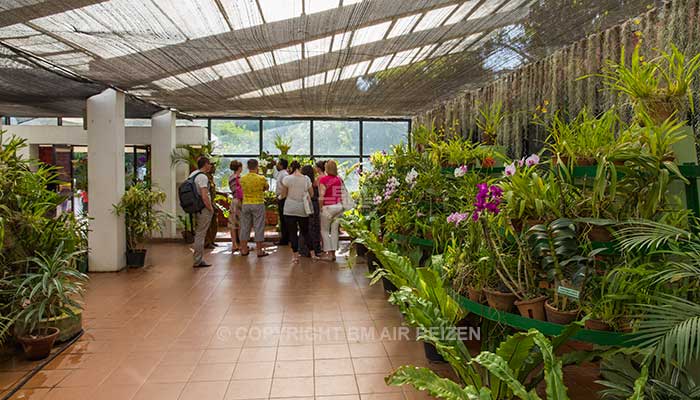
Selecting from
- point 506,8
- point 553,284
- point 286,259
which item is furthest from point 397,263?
point 286,259

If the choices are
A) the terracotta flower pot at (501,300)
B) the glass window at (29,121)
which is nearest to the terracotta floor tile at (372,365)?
the terracotta flower pot at (501,300)

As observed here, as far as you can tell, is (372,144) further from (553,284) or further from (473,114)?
(553,284)

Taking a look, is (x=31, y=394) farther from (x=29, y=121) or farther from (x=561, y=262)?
(x=29, y=121)

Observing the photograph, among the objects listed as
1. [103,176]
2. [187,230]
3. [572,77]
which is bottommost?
[187,230]

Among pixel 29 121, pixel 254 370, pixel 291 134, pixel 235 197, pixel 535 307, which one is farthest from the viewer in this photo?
pixel 291 134

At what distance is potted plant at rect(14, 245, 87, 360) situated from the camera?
3.56 meters

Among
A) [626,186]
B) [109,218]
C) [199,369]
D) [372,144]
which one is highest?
[372,144]

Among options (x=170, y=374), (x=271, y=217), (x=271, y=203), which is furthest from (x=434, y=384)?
(x=271, y=217)

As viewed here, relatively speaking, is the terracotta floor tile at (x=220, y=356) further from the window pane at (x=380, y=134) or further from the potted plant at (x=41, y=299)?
the window pane at (x=380, y=134)

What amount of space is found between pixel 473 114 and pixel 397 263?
490cm

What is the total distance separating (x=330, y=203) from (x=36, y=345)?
4.32 m

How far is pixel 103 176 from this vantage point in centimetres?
648

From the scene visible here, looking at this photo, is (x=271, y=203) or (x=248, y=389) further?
(x=271, y=203)

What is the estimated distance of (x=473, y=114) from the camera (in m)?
7.31
